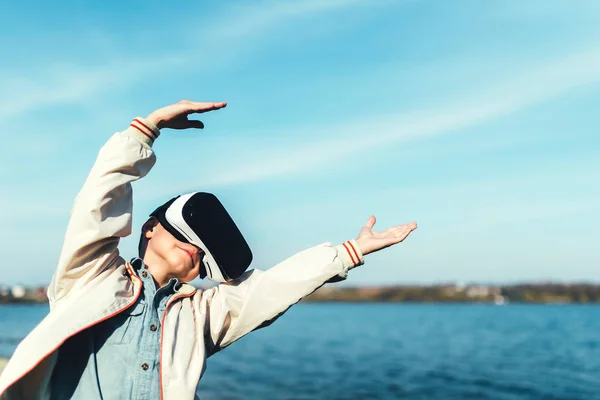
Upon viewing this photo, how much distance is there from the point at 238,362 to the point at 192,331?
23.8 m

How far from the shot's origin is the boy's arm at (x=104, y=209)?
8.75 ft

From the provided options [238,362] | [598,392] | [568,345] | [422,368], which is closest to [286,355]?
[238,362]

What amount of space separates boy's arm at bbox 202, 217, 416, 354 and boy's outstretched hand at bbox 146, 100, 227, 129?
2.64ft

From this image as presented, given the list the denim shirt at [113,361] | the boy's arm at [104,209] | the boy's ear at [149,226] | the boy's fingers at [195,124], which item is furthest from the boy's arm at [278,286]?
the boy's fingers at [195,124]

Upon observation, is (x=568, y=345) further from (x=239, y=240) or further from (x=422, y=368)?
(x=239, y=240)

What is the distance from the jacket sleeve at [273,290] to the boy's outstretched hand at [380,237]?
5 cm

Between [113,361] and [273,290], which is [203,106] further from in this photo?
[113,361]

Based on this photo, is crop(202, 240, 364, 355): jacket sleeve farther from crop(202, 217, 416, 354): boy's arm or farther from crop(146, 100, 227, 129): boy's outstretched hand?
crop(146, 100, 227, 129): boy's outstretched hand

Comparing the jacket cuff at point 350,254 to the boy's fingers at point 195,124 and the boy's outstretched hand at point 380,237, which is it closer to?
the boy's outstretched hand at point 380,237

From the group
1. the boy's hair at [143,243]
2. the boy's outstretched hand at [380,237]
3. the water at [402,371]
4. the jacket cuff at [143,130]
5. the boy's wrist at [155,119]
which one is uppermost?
the boy's wrist at [155,119]

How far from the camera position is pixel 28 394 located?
2.53m

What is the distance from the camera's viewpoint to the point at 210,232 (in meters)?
2.92

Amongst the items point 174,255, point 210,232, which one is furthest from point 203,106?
point 174,255

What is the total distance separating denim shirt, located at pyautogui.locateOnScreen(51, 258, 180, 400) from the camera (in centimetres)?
261
